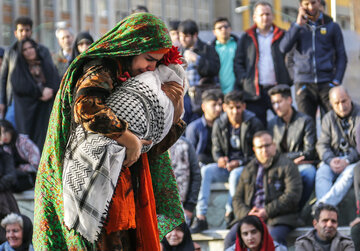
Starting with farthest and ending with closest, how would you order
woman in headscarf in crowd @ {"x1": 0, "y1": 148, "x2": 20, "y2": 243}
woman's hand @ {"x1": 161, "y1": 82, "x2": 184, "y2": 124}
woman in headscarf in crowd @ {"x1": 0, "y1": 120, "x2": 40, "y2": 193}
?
1. woman in headscarf in crowd @ {"x1": 0, "y1": 120, "x2": 40, "y2": 193}
2. woman in headscarf in crowd @ {"x1": 0, "y1": 148, "x2": 20, "y2": 243}
3. woman's hand @ {"x1": 161, "y1": 82, "x2": 184, "y2": 124}

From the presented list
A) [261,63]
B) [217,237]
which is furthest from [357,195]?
[261,63]

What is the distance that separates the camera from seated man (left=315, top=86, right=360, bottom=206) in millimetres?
7668

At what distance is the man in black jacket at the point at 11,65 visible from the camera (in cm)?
938

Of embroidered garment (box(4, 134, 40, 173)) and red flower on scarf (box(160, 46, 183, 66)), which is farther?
embroidered garment (box(4, 134, 40, 173))

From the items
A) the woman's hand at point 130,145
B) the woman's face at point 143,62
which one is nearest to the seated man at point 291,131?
the woman's face at point 143,62

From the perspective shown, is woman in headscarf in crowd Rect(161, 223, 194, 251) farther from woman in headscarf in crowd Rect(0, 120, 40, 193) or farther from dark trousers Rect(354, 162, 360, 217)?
woman in headscarf in crowd Rect(0, 120, 40, 193)

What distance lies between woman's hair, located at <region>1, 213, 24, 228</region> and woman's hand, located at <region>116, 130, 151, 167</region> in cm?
359

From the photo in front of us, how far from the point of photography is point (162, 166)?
4391mm

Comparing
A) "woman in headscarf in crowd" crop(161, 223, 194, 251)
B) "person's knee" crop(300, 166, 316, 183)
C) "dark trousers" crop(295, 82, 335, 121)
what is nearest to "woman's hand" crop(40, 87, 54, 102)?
"dark trousers" crop(295, 82, 335, 121)

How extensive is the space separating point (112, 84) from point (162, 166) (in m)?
0.68

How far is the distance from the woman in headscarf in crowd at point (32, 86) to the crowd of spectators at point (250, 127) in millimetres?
12

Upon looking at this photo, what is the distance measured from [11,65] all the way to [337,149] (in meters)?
3.85

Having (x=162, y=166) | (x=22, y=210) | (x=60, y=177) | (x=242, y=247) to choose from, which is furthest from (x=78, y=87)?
(x=22, y=210)

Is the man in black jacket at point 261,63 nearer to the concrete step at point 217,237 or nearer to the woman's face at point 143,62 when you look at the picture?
the concrete step at point 217,237
